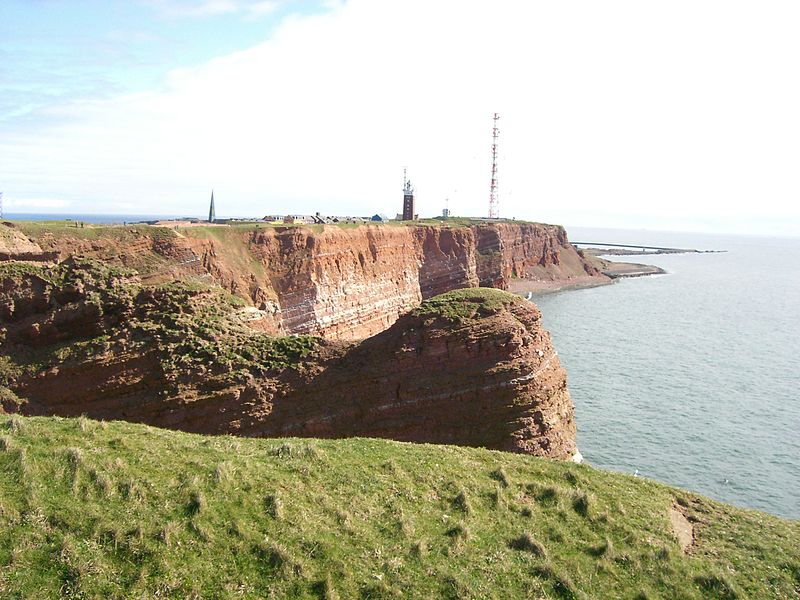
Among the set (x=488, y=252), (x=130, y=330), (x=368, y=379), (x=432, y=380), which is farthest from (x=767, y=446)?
(x=488, y=252)

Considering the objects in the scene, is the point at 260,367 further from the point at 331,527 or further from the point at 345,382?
the point at 331,527

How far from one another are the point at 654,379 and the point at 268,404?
35.6 m

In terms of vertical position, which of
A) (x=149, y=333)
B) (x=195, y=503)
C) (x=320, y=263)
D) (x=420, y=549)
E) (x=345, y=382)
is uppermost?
(x=320, y=263)

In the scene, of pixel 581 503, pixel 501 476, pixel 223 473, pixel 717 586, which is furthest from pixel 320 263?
pixel 717 586

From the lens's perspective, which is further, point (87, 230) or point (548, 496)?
point (87, 230)

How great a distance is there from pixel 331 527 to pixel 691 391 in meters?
39.8

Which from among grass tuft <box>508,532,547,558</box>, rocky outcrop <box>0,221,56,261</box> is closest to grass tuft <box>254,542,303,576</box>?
grass tuft <box>508,532,547,558</box>

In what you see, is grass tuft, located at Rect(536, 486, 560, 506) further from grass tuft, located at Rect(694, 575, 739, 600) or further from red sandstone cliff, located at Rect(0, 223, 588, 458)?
red sandstone cliff, located at Rect(0, 223, 588, 458)

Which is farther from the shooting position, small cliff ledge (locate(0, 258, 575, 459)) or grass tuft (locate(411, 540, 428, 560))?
small cliff ledge (locate(0, 258, 575, 459))

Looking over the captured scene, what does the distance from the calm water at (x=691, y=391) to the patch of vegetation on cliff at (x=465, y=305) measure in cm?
1128

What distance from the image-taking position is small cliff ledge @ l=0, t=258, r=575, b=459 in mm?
24516

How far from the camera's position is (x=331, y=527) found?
14.3 metres

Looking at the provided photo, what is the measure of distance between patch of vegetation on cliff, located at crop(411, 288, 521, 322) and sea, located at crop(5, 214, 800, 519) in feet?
36.9

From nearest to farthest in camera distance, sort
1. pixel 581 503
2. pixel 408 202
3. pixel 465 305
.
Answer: pixel 581 503, pixel 465 305, pixel 408 202
